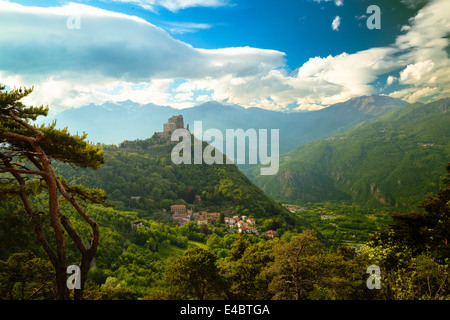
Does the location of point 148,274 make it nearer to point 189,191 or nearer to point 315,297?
point 315,297

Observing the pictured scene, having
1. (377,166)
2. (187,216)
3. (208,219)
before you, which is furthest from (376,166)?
(187,216)

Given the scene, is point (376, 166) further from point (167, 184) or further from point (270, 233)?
point (167, 184)

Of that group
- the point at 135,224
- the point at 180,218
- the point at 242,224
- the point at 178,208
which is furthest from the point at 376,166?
the point at 135,224

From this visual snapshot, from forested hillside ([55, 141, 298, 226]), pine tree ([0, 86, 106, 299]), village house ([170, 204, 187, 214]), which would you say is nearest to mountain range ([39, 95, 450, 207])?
forested hillside ([55, 141, 298, 226])

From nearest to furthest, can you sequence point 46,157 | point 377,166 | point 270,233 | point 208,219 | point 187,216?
point 46,157 < point 270,233 < point 187,216 < point 208,219 < point 377,166

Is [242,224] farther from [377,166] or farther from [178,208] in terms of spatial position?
[377,166]

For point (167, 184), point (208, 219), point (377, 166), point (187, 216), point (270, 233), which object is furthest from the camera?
point (377, 166)

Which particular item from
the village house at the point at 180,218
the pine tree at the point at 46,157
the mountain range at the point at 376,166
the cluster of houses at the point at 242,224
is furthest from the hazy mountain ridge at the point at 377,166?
the pine tree at the point at 46,157

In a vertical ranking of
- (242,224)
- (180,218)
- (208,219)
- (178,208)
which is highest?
(178,208)

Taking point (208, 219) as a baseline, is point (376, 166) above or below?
above

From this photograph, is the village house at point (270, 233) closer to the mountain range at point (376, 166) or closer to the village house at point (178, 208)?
the village house at point (178, 208)

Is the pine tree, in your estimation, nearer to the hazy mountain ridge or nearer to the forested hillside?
the forested hillside

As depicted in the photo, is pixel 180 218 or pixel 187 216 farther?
pixel 187 216
